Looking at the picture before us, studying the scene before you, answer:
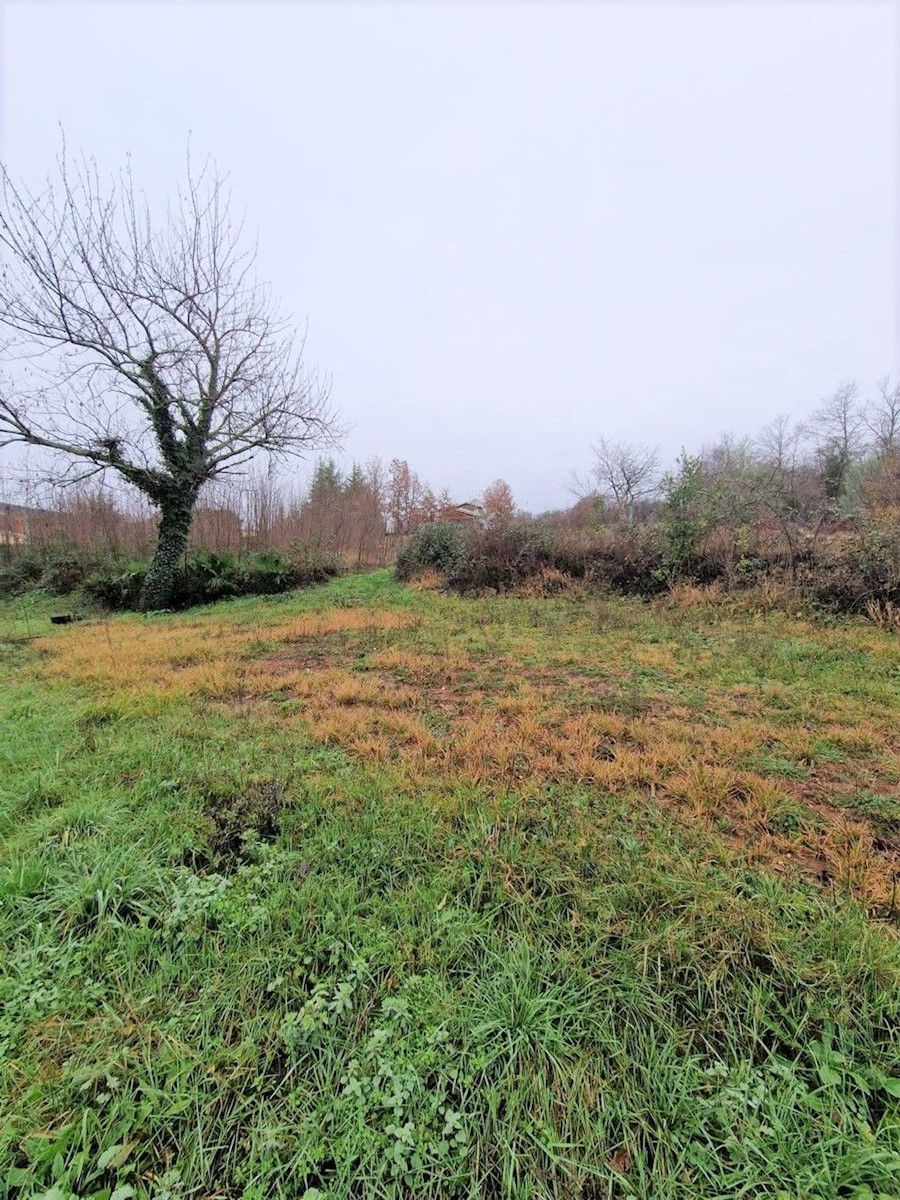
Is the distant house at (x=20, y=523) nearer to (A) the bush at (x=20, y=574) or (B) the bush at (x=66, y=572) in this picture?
(A) the bush at (x=20, y=574)

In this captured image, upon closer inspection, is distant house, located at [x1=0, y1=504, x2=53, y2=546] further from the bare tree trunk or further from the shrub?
the shrub

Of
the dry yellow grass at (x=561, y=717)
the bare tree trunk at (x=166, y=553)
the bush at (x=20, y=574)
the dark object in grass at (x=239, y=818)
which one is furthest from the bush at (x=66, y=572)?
the dark object in grass at (x=239, y=818)

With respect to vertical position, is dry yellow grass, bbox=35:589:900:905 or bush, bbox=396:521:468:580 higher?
bush, bbox=396:521:468:580

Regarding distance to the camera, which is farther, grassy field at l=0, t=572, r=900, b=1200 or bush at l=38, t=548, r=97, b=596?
bush at l=38, t=548, r=97, b=596

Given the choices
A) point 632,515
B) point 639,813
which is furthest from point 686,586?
point 639,813

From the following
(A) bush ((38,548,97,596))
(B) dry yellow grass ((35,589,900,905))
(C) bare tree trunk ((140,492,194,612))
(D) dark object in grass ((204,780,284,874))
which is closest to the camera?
(D) dark object in grass ((204,780,284,874))

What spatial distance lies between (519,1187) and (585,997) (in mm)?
455

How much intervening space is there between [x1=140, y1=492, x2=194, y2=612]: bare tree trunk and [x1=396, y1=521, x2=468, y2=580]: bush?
5.47 meters

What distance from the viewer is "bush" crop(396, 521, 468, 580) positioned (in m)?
10.7

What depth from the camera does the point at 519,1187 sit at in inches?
39.1

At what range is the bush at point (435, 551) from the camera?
1073 centimetres

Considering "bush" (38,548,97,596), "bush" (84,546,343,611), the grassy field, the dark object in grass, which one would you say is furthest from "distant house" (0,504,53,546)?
the dark object in grass

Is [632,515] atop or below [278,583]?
atop

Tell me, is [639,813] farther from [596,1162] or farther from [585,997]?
[596,1162]
